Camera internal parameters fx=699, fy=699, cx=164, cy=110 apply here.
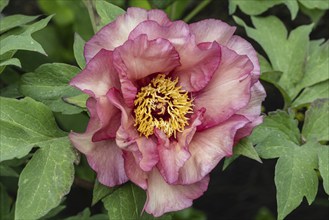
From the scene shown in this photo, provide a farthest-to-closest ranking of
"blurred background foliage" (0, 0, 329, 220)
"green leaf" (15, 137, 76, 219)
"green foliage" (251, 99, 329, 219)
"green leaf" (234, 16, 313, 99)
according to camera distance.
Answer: "blurred background foliage" (0, 0, 329, 220) → "green leaf" (234, 16, 313, 99) → "green foliage" (251, 99, 329, 219) → "green leaf" (15, 137, 76, 219)

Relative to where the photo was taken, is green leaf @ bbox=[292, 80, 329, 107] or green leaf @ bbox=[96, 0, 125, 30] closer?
green leaf @ bbox=[96, 0, 125, 30]

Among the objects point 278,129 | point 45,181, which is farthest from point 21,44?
point 278,129

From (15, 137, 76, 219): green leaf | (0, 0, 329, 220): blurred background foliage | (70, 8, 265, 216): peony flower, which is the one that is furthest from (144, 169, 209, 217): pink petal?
(0, 0, 329, 220): blurred background foliage

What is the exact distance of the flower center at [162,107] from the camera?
1100 millimetres

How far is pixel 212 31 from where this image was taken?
1.12 metres

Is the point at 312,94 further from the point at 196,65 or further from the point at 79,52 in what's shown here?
the point at 79,52

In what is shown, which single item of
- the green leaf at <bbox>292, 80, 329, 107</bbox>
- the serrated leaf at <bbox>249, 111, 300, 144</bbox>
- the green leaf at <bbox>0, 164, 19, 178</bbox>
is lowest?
the green leaf at <bbox>292, 80, 329, 107</bbox>

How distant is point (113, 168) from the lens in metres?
1.09

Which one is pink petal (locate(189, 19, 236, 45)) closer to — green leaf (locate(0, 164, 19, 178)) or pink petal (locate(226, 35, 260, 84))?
pink petal (locate(226, 35, 260, 84))

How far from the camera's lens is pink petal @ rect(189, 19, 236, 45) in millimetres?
1113

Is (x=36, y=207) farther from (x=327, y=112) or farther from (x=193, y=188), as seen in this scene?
(x=327, y=112)

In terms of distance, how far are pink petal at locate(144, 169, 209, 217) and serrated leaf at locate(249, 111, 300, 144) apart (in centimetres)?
19

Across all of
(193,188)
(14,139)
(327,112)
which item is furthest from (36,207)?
(327,112)

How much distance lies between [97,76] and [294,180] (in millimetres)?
369
